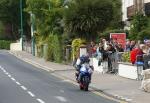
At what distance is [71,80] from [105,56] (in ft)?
11.3

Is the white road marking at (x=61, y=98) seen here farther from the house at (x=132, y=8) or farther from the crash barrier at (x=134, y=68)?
the house at (x=132, y=8)

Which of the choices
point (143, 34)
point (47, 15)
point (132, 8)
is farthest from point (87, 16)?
point (47, 15)

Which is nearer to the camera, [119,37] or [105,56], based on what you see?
[105,56]

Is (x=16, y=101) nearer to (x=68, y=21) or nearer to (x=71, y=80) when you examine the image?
(x=71, y=80)

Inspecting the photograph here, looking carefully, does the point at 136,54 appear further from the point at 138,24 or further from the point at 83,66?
the point at 138,24

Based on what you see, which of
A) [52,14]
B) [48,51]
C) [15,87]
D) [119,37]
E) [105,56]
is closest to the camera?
[15,87]

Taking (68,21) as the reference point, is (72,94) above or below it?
below

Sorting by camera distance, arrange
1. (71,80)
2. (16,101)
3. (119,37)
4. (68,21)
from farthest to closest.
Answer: (68,21), (119,37), (71,80), (16,101)

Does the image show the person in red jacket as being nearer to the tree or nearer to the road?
the road

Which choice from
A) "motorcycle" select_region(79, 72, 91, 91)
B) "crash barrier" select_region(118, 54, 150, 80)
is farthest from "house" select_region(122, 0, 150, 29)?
"motorcycle" select_region(79, 72, 91, 91)

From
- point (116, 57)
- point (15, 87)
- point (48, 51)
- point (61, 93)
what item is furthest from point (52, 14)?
point (61, 93)

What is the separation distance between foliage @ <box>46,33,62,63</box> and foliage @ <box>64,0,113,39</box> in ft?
5.05

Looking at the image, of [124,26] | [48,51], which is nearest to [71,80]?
[48,51]

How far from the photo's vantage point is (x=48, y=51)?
1897 inches
